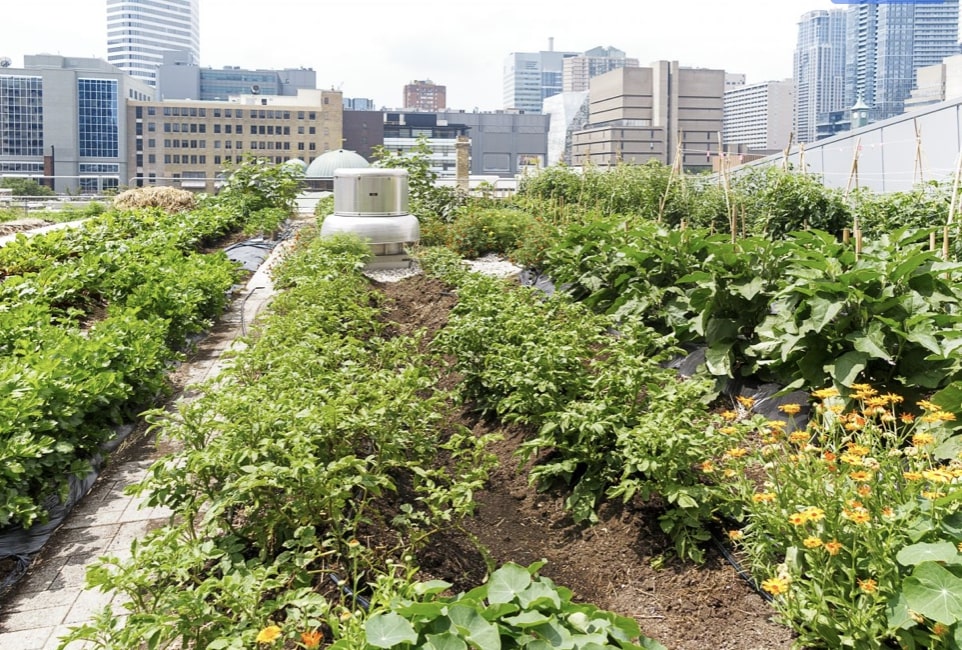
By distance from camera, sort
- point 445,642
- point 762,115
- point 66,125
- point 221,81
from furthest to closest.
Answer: point 221,81, point 762,115, point 66,125, point 445,642

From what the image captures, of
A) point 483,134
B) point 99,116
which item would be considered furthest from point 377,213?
point 99,116

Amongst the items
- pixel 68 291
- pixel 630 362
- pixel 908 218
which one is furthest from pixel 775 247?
pixel 908 218

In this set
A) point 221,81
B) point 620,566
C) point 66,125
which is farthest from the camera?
point 221,81

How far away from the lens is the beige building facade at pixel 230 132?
348ft

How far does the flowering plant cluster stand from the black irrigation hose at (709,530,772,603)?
0.08 meters

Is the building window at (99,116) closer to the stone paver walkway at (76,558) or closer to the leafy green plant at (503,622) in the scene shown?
the stone paver walkway at (76,558)

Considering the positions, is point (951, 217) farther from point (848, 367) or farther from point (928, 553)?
point (928, 553)

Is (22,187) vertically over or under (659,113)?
under

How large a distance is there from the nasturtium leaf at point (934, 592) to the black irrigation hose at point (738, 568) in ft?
2.67

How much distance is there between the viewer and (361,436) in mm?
3512

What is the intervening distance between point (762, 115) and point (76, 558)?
181635 mm

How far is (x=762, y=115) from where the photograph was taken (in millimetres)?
170625

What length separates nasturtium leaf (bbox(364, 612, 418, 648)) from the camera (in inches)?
69.7

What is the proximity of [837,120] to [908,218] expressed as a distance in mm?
189025
